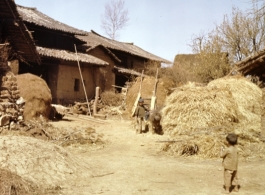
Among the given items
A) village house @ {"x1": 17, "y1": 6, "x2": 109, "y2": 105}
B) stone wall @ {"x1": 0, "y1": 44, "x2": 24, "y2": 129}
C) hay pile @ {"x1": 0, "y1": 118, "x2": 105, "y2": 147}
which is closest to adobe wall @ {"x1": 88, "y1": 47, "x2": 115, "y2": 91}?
village house @ {"x1": 17, "y1": 6, "x2": 109, "y2": 105}

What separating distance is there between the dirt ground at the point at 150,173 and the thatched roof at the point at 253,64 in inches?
106

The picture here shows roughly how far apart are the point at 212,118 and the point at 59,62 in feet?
42.2

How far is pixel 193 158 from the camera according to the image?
7.83m

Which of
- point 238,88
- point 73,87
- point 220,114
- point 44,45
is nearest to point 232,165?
point 220,114

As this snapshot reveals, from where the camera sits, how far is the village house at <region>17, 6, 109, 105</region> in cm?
1880

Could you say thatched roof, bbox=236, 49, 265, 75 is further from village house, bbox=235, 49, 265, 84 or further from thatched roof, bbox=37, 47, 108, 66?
thatched roof, bbox=37, 47, 108, 66

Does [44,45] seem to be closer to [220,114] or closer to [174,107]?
[174,107]

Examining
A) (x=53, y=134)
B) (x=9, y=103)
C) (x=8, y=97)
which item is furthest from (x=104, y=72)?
(x=53, y=134)

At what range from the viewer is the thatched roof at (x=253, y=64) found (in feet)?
26.7

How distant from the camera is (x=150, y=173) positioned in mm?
6254

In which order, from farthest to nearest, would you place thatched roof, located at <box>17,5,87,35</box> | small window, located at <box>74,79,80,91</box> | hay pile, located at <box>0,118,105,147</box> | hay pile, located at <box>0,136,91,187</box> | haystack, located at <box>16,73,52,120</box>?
1. small window, located at <box>74,79,80,91</box>
2. thatched roof, located at <box>17,5,87,35</box>
3. haystack, located at <box>16,73,52,120</box>
4. hay pile, located at <box>0,118,105,147</box>
5. hay pile, located at <box>0,136,91,187</box>

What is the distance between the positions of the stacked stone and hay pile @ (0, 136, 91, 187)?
3545 millimetres

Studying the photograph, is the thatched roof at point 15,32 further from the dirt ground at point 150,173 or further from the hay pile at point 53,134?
the dirt ground at point 150,173

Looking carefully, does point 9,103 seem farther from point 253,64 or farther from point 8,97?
point 253,64
